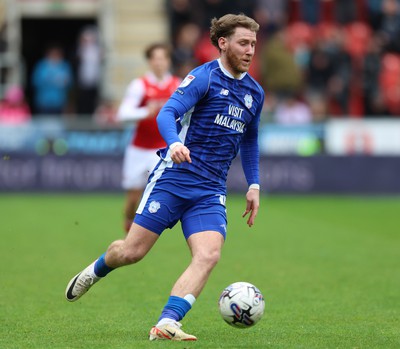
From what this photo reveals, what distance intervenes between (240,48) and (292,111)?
51.5 feet

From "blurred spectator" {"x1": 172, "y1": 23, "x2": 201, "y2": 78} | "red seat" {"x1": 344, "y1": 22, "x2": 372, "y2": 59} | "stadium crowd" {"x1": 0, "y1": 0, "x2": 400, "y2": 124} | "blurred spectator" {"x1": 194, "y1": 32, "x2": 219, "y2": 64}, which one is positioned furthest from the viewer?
"red seat" {"x1": 344, "y1": 22, "x2": 372, "y2": 59}

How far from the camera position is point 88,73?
77.7 ft

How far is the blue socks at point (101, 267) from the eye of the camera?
303 inches

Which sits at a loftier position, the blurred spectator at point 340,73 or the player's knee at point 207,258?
the blurred spectator at point 340,73

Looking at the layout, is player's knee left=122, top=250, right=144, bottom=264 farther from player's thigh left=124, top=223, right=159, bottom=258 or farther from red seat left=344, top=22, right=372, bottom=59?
red seat left=344, top=22, right=372, bottom=59

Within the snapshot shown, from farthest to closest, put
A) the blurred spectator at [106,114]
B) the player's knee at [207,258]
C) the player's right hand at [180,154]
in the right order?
1. the blurred spectator at [106,114]
2. the player's knee at [207,258]
3. the player's right hand at [180,154]

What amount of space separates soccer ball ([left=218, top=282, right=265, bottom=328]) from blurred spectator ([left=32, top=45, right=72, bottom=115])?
16315mm

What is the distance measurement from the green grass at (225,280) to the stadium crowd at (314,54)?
16.9 ft

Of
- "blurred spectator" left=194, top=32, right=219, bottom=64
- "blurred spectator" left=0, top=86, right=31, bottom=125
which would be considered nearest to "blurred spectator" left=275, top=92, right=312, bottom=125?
"blurred spectator" left=194, top=32, right=219, bottom=64

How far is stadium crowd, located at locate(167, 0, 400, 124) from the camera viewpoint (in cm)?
2286

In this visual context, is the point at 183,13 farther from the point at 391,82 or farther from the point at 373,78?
the point at 391,82

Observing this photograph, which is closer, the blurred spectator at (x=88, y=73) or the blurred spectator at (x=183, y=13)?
the blurred spectator at (x=88, y=73)

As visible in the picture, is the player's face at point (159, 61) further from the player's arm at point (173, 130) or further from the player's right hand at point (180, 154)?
the player's right hand at point (180, 154)

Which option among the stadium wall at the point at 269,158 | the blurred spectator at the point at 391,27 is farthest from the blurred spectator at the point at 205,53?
the blurred spectator at the point at 391,27
